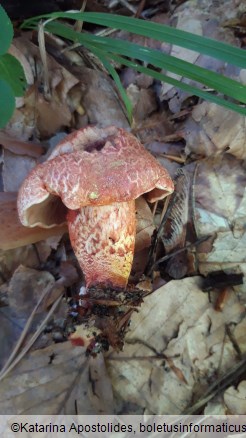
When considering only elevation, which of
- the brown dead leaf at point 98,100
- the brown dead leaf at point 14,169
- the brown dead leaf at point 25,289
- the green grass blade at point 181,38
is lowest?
the brown dead leaf at point 25,289

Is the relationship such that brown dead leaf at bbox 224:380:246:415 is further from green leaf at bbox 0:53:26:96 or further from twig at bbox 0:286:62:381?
green leaf at bbox 0:53:26:96

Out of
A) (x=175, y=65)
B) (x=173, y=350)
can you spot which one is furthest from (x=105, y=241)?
(x=175, y=65)

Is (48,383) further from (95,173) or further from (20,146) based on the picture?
(20,146)

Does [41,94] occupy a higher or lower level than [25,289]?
higher

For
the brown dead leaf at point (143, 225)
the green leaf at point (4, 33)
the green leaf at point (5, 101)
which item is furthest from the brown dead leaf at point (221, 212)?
the green leaf at point (4, 33)

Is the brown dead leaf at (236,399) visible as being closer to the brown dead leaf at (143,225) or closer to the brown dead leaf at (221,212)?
the brown dead leaf at (221,212)

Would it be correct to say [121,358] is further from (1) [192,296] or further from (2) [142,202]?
(2) [142,202]
